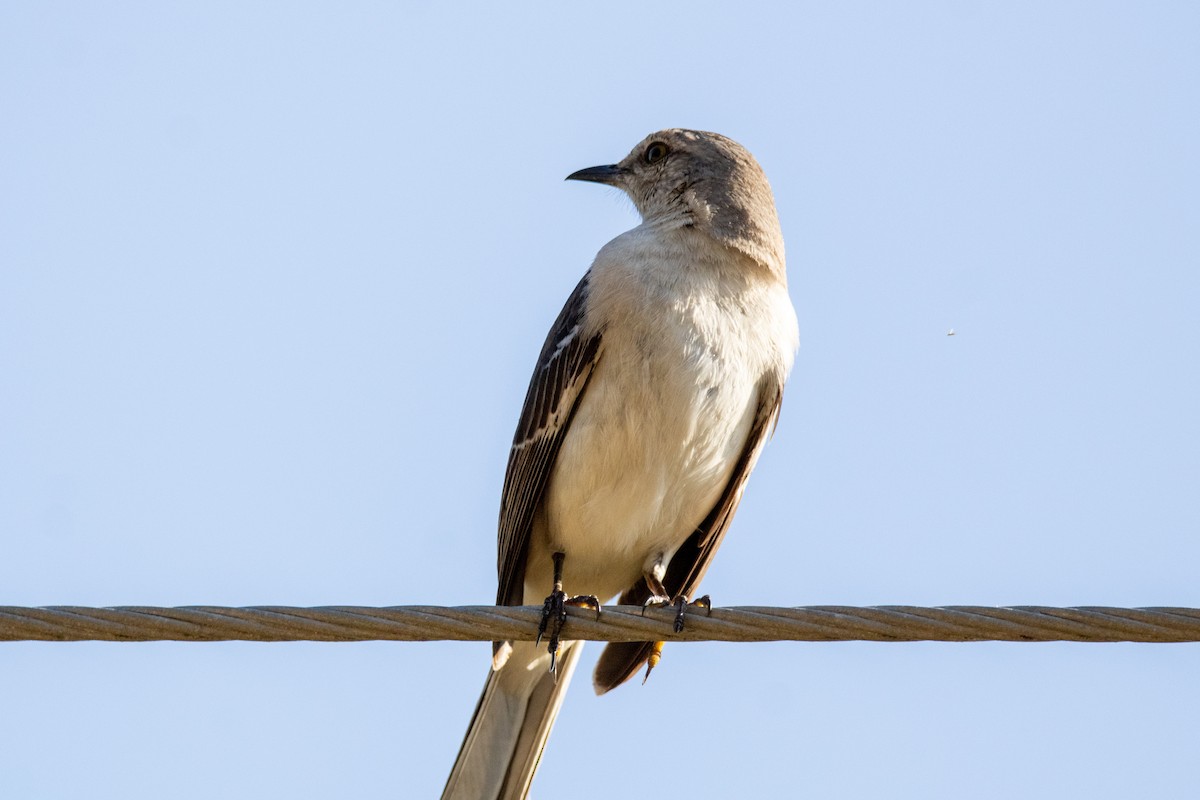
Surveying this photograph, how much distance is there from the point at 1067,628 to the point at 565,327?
9.72 ft

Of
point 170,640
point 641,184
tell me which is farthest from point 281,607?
point 641,184

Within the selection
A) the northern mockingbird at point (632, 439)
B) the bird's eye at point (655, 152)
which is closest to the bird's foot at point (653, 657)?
the northern mockingbird at point (632, 439)

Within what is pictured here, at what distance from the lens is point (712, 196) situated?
278 inches

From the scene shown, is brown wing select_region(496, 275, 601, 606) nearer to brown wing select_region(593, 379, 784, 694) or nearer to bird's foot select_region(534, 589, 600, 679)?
brown wing select_region(593, 379, 784, 694)

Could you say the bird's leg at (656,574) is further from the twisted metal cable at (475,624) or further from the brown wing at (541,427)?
the twisted metal cable at (475,624)

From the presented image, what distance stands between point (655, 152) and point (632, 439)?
7.32 ft

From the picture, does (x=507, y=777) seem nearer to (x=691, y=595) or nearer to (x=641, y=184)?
(x=691, y=595)

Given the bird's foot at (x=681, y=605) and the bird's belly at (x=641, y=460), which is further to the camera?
the bird's belly at (x=641, y=460)

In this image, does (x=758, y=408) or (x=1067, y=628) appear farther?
(x=758, y=408)

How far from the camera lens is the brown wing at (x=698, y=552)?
6.47 m

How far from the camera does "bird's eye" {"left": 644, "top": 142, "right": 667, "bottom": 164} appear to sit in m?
7.70

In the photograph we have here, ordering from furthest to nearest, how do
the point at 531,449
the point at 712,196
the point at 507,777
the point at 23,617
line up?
the point at 712,196 < the point at 531,449 < the point at 507,777 < the point at 23,617

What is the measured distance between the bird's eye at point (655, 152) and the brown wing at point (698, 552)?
5.91 feet

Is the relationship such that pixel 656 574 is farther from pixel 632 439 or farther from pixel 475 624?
pixel 475 624
